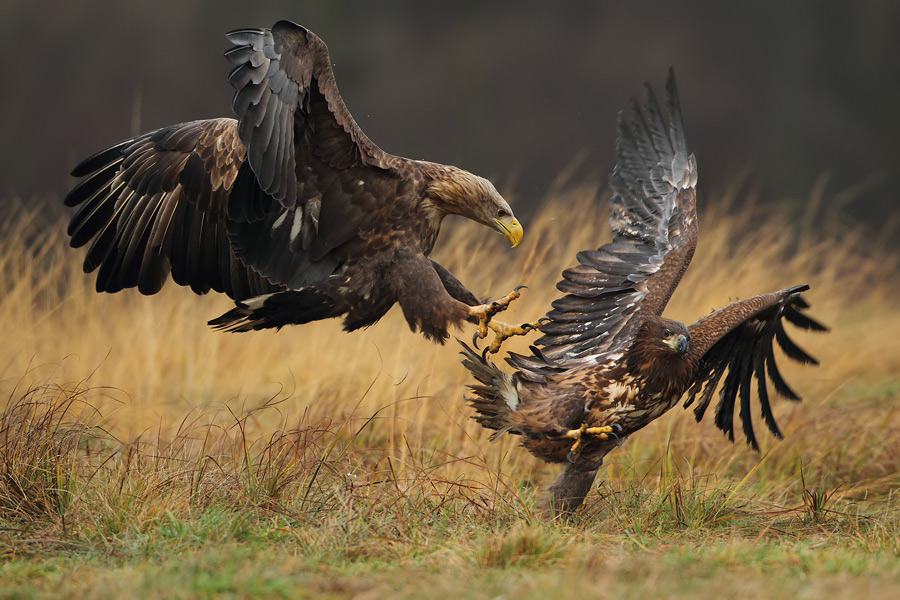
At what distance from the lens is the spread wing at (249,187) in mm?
3947

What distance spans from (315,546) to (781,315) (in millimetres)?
2374

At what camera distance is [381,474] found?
487 centimetres

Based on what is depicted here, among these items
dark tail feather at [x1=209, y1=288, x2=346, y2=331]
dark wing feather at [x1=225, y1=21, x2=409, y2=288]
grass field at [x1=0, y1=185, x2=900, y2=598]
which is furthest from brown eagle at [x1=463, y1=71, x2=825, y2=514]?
dark wing feather at [x1=225, y1=21, x2=409, y2=288]

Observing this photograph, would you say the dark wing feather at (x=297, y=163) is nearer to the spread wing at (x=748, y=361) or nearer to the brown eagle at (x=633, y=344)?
the brown eagle at (x=633, y=344)

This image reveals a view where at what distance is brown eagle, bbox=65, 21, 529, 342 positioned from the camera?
3.98 metres

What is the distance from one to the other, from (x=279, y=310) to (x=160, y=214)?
77 centimetres

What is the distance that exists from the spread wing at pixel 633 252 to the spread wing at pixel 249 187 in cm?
98

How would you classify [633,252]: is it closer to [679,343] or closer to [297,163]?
[679,343]

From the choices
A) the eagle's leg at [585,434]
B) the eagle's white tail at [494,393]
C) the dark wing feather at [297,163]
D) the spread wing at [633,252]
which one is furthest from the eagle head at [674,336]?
the dark wing feather at [297,163]

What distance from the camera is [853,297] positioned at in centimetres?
1008

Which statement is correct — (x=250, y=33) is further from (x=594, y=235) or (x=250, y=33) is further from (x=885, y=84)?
(x=885, y=84)

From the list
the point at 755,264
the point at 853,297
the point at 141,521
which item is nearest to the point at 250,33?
the point at 141,521

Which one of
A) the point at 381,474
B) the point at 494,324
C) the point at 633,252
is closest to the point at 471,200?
the point at 494,324

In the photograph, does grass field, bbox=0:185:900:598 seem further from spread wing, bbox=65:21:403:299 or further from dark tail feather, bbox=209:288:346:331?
spread wing, bbox=65:21:403:299
